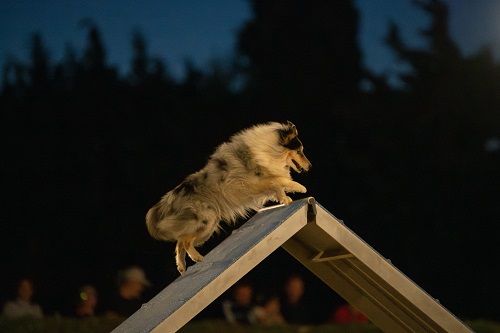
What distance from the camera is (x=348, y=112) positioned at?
12570 millimetres

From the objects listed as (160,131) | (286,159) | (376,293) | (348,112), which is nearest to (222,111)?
(160,131)

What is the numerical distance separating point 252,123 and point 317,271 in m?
8.20

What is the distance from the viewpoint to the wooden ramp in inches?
134

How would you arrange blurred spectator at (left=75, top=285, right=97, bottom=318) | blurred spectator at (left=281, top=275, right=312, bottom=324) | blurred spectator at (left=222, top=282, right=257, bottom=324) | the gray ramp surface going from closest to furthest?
the gray ramp surface, blurred spectator at (left=75, top=285, right=97, bottom=318), blurred spectator at (left=222, top=282, right=257, bottom=324), blurred spectator at (left=281, top=275, right=312, bottom=324)

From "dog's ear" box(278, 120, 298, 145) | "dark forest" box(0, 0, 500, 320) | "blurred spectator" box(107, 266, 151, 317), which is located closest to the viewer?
"dog's ear" box(278, 120, 298, 145)

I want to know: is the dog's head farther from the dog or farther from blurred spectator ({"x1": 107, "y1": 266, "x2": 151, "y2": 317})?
blurred spectator ({"x1": 107, "y1": 266, "x2": 151, "y2": 317})

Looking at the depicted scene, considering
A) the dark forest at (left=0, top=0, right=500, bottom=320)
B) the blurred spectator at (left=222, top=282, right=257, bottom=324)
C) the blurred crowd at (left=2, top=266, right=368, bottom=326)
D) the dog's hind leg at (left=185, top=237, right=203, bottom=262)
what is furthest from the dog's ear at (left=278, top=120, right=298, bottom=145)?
the dark forest at (left=0, top=0, right=500, bottom=320)

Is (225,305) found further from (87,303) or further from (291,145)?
(291,145)

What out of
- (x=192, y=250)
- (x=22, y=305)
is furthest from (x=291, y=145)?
(x=22, y=305)

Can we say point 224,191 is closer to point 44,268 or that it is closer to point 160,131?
point 44,268

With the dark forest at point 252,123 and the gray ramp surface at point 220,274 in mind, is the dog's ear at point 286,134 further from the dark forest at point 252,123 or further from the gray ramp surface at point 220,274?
the dark forest at point 252,123

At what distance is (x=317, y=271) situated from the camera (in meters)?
4.47

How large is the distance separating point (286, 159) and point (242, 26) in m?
11.0

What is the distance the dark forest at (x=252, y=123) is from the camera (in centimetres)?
1116
